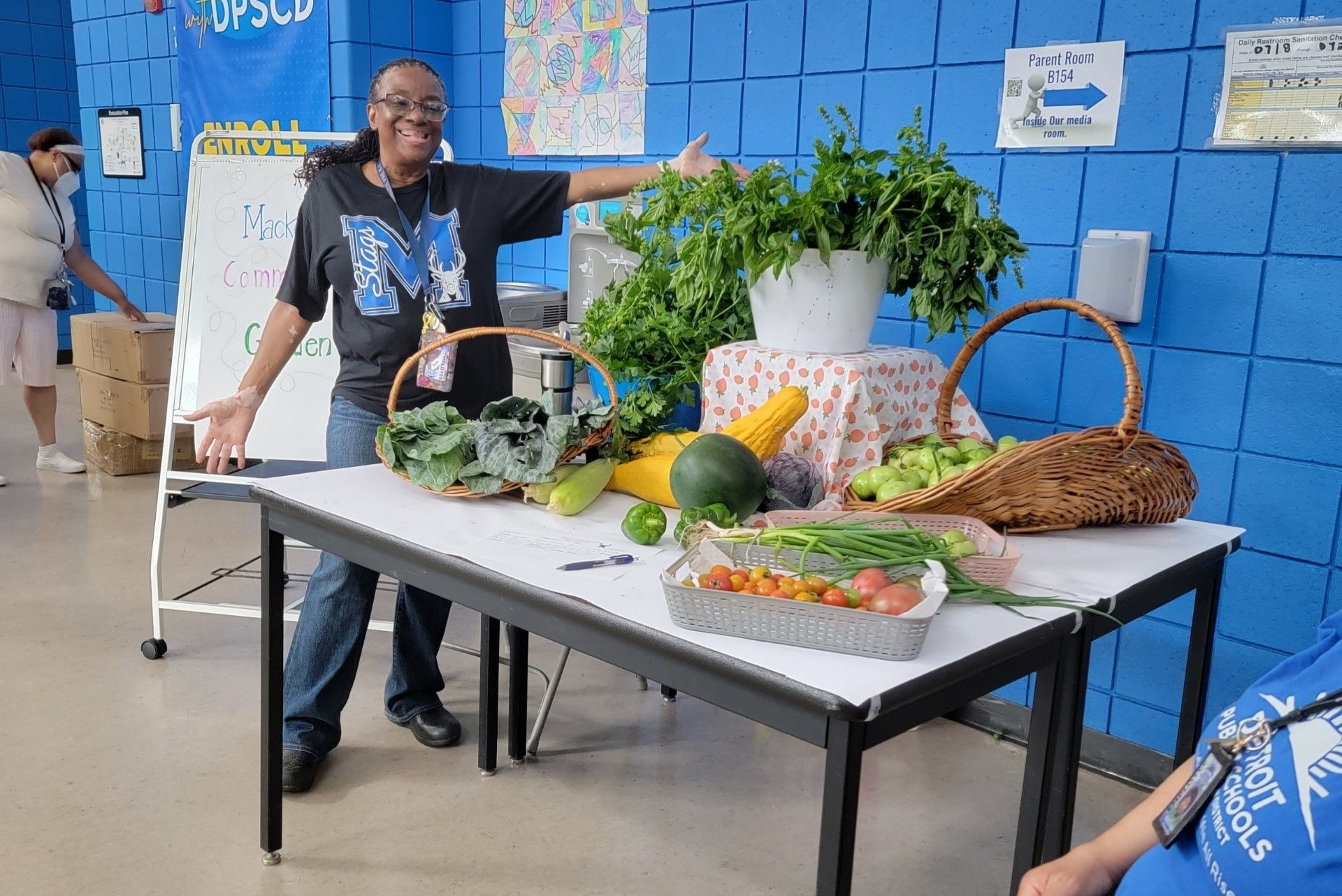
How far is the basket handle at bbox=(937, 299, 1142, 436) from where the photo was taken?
5.43 ft

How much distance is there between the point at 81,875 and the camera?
210 cm

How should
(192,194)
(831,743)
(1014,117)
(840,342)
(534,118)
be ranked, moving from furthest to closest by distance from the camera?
(534,118) → (192,194) → (1014,117) → (840,342) → (831,743)

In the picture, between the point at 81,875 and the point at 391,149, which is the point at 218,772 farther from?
the point at 391,149

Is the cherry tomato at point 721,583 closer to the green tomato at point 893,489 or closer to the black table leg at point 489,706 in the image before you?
the green tomato at point 893,489

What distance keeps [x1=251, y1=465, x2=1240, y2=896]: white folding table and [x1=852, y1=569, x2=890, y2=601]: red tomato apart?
0.08 meters

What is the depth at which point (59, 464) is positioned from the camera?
16.9 feet

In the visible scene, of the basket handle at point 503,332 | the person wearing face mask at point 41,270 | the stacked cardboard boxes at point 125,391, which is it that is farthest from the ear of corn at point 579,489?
the person wearing face mask at point 41,270

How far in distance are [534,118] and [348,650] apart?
85.8 inches

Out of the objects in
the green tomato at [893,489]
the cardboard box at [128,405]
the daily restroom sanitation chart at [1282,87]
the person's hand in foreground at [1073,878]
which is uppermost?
the daily restroom sanitation chart at [1282,87]

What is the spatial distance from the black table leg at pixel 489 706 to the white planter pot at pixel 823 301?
99 cm

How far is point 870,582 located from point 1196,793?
0.38 meters

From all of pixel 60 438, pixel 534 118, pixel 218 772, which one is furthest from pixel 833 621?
pixel 60 438

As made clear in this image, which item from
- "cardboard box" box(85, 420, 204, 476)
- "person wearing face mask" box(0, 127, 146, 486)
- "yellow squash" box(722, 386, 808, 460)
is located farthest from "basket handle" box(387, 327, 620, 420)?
"person wearing face mask" box(0, 127, 146, 486)

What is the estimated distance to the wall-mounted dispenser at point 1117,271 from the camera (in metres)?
2.40
